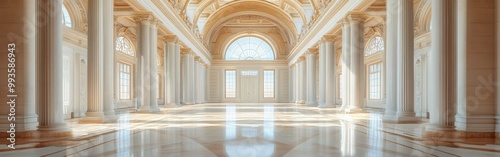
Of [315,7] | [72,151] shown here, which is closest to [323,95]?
[315,7]

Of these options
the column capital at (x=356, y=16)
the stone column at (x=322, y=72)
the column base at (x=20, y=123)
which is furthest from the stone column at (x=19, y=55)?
the stone column at (x=322, y=72)

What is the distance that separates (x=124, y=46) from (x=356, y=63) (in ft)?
53.0

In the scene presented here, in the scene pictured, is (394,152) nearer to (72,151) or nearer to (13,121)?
(72,151)

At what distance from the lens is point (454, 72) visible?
814 cm

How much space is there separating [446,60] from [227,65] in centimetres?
3743

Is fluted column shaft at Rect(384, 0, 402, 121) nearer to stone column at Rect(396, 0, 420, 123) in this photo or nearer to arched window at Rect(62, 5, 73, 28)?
stone column at Rect(396, 0, 420, 123)

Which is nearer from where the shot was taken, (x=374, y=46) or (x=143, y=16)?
(x=143, y=16)

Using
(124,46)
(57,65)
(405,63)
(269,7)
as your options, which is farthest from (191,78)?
(57,65)

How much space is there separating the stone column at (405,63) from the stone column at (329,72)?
36.5ft

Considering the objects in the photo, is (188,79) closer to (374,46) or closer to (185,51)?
(185,51)

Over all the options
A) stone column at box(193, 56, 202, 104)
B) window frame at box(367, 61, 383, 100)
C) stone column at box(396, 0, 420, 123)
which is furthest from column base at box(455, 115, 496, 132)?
stone column at box(193, 56, 202, 104)

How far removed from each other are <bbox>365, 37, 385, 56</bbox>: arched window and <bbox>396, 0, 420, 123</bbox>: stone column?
13.5 meters

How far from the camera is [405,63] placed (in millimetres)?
11195

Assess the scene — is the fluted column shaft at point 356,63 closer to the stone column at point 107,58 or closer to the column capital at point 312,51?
the stone column at point 107,58
